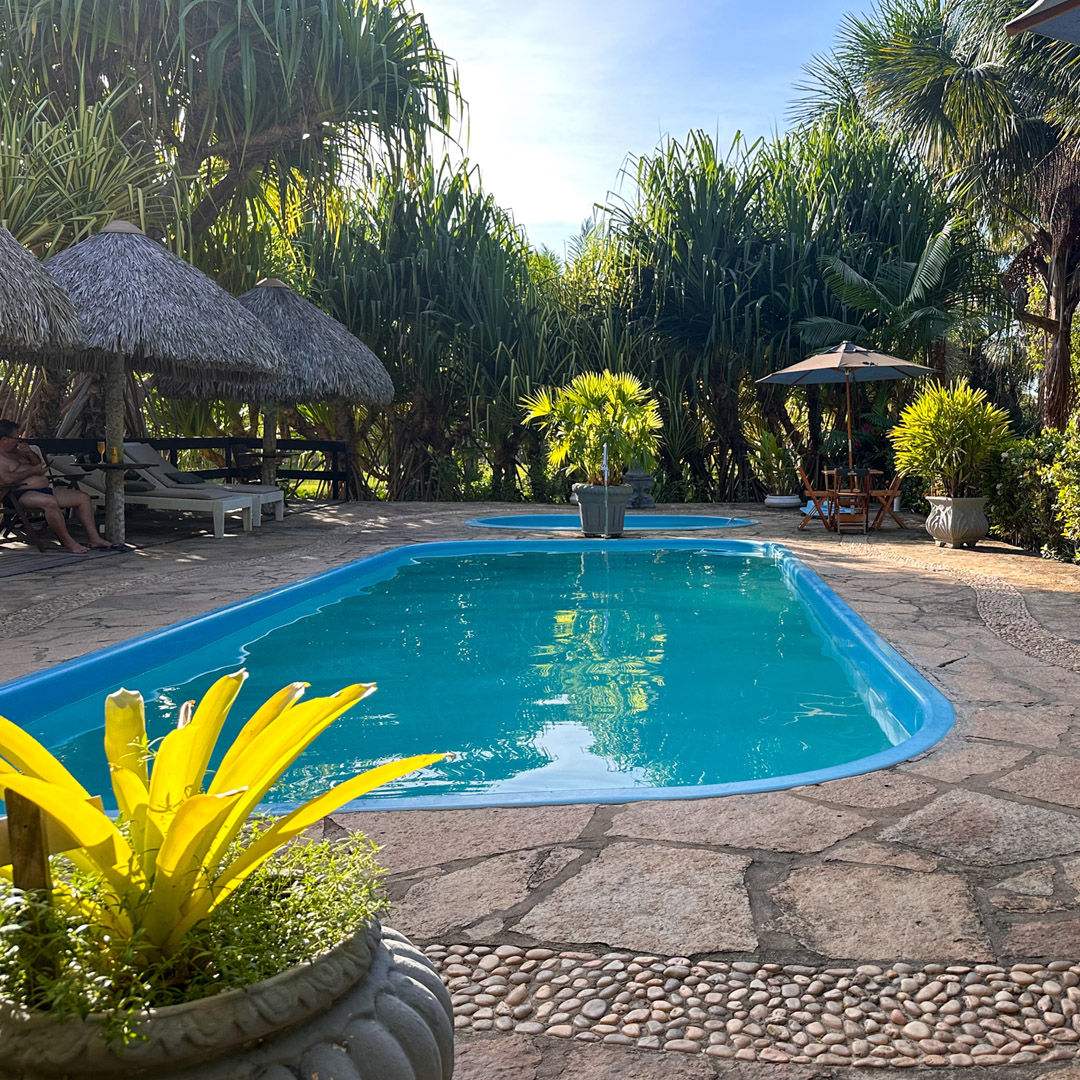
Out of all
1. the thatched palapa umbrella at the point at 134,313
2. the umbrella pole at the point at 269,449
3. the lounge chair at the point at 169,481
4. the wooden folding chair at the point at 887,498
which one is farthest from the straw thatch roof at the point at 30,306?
the wooden folding chair at the point at 887,498

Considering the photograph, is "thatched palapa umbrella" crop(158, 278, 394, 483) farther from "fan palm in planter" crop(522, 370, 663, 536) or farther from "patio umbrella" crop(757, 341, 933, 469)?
"patio umbrella" crop(757, 341, 933, 469)

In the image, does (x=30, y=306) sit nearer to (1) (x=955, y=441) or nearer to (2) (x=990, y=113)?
(1) (x=955, y=441)

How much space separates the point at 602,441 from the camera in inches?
398

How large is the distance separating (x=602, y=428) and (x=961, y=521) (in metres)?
3.49

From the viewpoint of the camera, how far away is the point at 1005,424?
29.7ft

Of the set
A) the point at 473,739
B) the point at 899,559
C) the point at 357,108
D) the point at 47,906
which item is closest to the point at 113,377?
the point at 357,108

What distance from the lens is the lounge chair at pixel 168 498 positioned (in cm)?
948

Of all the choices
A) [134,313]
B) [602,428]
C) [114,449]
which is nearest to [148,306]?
[134,313]

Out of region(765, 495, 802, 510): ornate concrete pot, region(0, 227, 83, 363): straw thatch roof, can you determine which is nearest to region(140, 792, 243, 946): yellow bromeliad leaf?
region(0, 227, 83, 363): straw thatch roof

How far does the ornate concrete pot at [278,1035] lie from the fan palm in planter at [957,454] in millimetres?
8571

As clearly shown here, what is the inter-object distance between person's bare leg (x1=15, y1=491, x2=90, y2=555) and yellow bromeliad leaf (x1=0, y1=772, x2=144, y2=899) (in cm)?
799

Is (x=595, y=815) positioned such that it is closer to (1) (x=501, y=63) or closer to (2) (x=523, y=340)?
(1) (x=501, y=63)

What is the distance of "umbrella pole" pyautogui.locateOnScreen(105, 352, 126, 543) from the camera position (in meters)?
8.98

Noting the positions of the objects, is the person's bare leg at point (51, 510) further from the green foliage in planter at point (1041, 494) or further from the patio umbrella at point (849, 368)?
the green foliage in planter at point (1041, 494)
